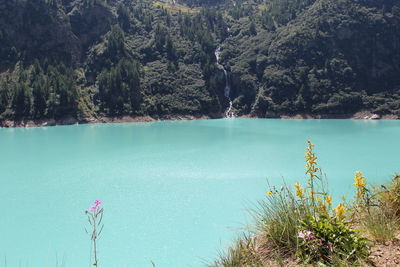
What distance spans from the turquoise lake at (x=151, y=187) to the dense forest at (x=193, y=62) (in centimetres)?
3746

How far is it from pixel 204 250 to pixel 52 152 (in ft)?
99.6

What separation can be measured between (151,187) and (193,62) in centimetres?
7799

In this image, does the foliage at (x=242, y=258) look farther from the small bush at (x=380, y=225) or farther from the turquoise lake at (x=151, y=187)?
the small bush at (x=380, y=225)

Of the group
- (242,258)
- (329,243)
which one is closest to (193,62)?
(242,258)

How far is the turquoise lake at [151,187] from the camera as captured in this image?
13.8 meters

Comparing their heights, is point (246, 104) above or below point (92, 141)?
above

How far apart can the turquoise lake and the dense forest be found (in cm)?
3746

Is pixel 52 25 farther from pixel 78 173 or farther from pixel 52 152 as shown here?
pixel 78 173

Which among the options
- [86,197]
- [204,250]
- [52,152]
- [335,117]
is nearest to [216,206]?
[204,250]

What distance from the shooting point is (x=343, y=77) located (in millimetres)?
88875

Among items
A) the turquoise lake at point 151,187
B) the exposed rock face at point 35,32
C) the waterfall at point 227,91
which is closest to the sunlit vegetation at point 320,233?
the turquoise lake at point 151,187

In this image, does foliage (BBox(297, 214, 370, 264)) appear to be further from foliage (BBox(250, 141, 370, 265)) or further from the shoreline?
the shoreline

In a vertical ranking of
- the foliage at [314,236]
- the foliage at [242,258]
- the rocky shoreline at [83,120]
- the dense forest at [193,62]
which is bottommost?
the rocky shoreline at [83,120]

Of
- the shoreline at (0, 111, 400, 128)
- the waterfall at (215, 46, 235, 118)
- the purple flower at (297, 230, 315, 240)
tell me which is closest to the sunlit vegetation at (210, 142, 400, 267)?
the purple flower at (297, 230, 315, 240)
